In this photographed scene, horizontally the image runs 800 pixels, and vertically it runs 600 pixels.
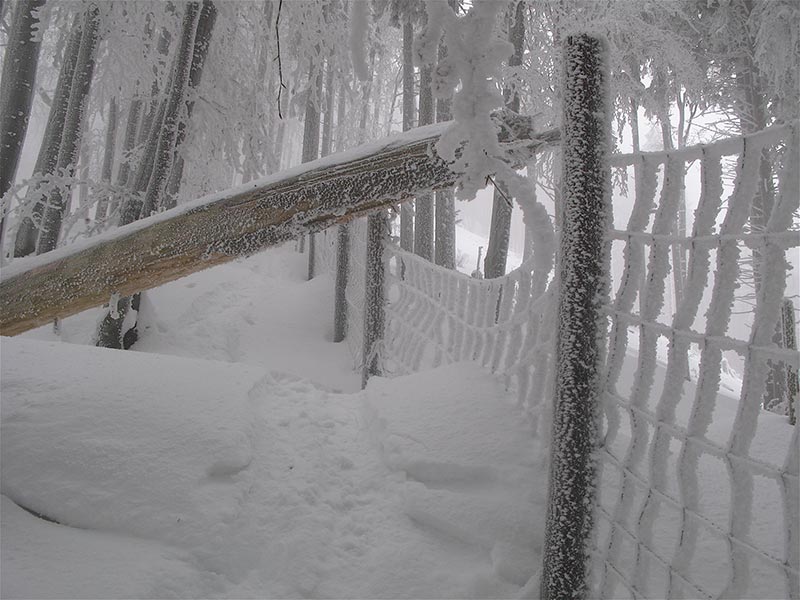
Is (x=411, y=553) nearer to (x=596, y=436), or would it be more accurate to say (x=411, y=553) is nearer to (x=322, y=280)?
(x=596, y=436)

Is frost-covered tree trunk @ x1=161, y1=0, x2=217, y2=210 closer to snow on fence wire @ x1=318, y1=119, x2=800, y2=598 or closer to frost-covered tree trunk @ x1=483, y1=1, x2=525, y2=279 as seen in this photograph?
frost-covered tree trunk @ x1=483, y1=1, x2=525, y2=279

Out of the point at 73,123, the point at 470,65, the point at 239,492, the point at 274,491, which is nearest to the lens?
the point at 470,65

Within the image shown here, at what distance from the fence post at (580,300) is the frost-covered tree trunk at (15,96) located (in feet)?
17.4

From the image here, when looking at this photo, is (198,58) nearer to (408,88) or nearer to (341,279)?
(341,279)

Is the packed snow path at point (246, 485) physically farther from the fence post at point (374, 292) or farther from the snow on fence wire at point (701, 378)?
the fence post at point (374, 292)

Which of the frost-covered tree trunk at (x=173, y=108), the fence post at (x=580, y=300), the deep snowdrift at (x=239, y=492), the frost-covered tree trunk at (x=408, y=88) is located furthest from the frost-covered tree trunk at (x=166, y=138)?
the fence post at (x=580, y=300)

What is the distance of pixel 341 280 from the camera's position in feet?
20.9

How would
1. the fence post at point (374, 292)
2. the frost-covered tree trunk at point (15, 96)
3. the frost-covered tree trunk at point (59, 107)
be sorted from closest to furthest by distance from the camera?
the fence post at point (374, 292)
the frost-covered tree trunk at point (15, 96)
the frost-covered tree trunk at point (59, 107)

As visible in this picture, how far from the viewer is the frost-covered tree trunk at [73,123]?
515cm

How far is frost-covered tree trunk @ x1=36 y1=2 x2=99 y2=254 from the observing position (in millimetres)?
5148

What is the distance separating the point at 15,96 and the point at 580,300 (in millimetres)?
5770

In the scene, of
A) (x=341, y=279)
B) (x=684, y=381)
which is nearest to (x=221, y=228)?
(x=684, y=381)

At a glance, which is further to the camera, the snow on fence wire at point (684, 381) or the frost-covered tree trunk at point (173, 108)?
the frost-covered tree trunk at point (173, 108)

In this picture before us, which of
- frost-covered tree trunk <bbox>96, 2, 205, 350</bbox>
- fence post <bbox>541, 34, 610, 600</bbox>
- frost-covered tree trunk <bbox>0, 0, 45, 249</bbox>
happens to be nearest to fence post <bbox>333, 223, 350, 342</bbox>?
frost-covered tree trunk <bbox>96, 2, 205, 350</bbox>
